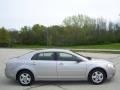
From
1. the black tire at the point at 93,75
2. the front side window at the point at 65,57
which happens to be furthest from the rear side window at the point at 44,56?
the black tire at the point at 93,75

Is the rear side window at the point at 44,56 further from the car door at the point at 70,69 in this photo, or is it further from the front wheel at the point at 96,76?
the front wheel at the point at 96,76

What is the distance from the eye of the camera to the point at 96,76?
10547 millimetres

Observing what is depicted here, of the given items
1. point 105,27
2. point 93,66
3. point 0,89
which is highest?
point 105,27

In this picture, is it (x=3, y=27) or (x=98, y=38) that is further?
(x=3, y=27)

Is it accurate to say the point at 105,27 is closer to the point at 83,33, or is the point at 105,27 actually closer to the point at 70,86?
the point at 83,33

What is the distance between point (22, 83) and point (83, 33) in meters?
79.0

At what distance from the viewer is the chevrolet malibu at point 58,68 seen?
34.4ft

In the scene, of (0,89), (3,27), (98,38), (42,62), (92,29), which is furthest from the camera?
(3,27)

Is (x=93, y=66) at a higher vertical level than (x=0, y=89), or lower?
higher

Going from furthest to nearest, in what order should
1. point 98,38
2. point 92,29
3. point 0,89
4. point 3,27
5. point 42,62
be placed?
point 3,27 → point 92,29 → point 98,38 → point 42,62 → point 0,89

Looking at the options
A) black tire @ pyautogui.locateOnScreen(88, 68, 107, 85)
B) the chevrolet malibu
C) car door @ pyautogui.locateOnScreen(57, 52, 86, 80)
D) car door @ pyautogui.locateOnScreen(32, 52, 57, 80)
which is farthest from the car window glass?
black tire @ pyautogui.locateOnScreen(88, 68, 107, 85)

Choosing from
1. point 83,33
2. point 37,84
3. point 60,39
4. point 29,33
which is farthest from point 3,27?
point 37,84

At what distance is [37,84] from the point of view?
1081 centimetres

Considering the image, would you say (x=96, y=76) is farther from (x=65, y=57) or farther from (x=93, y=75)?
(x=65, y=57)
